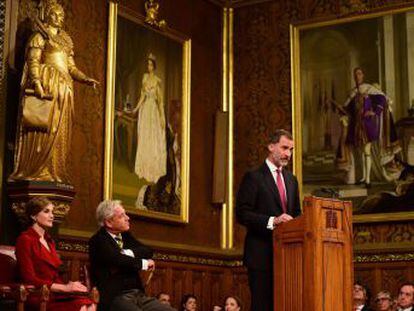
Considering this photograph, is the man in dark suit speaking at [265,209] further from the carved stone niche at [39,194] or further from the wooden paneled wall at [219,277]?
the wooden paneled wall at [219,277]

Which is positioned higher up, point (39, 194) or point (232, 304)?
point (39, 194)

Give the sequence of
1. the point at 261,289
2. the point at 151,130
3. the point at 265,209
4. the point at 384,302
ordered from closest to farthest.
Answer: the point at 261,289
the point at 265,209
the point at 384,302
the point at 151,130

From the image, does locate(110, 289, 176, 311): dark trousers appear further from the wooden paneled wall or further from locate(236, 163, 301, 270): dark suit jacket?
the wooden paneled wall

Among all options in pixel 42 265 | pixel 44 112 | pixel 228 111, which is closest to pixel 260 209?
pixel 42 265

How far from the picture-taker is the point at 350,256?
6.03 m

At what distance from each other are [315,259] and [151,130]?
16.1 ft

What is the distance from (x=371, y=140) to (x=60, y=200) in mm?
4505

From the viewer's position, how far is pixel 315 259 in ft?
18.6

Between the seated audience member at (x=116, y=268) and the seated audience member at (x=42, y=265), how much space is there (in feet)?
0.53

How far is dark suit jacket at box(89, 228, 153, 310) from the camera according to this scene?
619cm

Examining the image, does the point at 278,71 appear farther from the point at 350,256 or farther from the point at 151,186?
the point at 350,256

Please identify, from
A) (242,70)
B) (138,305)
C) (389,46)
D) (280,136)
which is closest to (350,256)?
(280,136)

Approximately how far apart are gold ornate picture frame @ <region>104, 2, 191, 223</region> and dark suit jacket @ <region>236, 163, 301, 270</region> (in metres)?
3.46

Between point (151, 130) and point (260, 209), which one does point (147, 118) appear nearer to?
point (151, 130)
